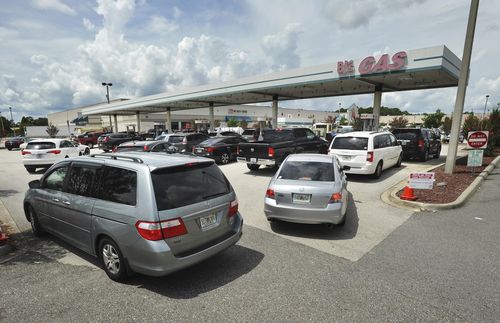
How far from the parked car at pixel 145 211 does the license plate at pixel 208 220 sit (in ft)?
0.04

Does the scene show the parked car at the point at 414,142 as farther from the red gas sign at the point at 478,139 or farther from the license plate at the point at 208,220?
the license plate at the point at 208,220

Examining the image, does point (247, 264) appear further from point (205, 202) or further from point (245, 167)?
point (245, 167)

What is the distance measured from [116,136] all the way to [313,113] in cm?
9624

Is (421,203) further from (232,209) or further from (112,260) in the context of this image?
(112,260)

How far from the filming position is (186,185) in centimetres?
377

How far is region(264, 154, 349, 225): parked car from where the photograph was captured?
524 cm

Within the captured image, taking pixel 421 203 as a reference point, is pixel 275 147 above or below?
above

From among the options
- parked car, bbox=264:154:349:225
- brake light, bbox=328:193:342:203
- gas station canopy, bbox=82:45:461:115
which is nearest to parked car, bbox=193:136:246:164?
gas station canopy, bbox=82:45:461:115

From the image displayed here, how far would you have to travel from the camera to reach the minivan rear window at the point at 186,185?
3.49 m

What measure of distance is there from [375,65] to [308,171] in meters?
12.7

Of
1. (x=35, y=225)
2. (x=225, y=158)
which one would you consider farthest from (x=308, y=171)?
(x=225, y=158)

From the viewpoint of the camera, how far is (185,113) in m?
80.2

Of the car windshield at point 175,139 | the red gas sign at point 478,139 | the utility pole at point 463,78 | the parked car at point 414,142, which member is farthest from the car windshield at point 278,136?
the car windshield at point 175,139

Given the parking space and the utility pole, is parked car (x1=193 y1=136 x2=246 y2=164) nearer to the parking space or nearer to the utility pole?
the parking space
